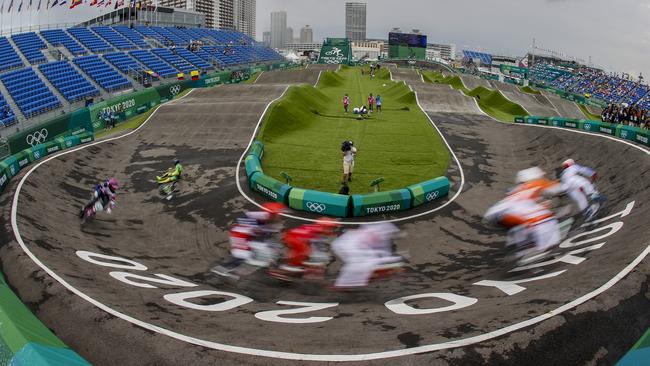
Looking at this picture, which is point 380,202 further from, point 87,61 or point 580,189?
point 87,61

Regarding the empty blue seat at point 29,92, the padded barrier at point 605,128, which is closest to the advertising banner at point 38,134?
the empty blue seat at point 29,92

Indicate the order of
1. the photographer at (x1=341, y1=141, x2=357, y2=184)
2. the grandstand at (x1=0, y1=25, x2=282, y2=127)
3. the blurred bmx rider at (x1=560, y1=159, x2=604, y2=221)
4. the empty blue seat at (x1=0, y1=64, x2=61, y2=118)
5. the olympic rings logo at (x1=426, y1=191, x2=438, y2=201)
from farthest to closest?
the grandstand at (x1=0, y1=25, x2=282, y2=127), the empty blue seat at (x1=0, y1=64, x2=61, y2=118), the photographer at (x1=341, y1=141, x2=357, y2=184), the olympic rings logo at (x1=426, y1=191, x2=438, y2=201), the blurred bmx rider at (x1=560, y1=159, x2=604, y2=221)

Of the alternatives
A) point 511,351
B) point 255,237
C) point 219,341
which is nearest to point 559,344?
point 511,351

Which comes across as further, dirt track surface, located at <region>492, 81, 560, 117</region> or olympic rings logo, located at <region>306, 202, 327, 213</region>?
dirt track surface, located at <region>492, 81, 560, 117</region>

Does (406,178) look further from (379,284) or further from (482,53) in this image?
(482,53)

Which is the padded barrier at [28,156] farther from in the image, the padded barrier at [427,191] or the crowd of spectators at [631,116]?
the crowd of spectators at [631,116]

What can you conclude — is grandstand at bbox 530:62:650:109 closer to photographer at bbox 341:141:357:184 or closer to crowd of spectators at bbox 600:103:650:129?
crowd of spectators at bbox 600:103:650:129

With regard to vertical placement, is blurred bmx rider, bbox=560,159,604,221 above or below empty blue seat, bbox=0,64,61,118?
below

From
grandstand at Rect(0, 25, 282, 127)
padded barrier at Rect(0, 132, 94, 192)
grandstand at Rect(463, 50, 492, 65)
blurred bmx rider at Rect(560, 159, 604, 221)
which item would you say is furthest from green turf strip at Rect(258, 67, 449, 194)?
grandstand at Rect(463, 50, 492, 65)
